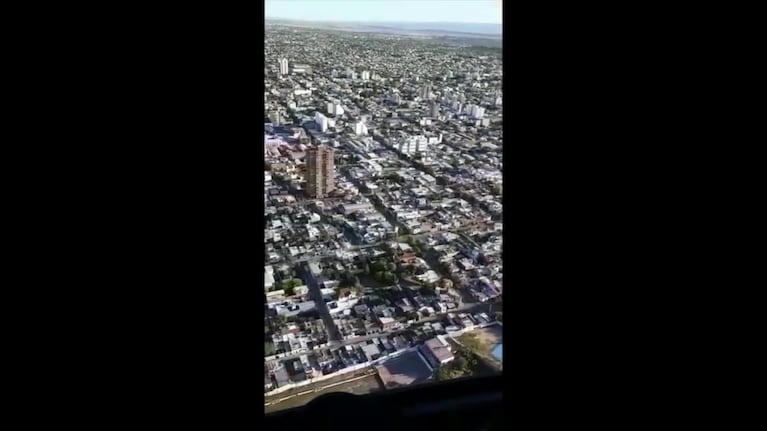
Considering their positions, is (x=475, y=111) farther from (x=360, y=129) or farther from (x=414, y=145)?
(x=360, y=129)

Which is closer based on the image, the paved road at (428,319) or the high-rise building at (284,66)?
the high-rise building at (284,66)

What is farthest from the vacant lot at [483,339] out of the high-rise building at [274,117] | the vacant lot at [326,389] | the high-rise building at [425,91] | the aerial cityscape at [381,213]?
the high-rise building at [274,117]

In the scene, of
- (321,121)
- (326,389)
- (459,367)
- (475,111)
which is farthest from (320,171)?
(459,367)

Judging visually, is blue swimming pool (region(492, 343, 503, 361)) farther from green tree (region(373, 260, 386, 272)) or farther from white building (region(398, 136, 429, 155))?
white building (region(398, 136, 429, 155))

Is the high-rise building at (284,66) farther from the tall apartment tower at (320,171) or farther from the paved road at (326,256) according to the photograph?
the paved road at (326,256)

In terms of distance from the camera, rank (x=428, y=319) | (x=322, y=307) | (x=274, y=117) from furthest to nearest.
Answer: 1. (x=428, y=319)
2. (x=322, y=307)
3. (x=274, y=117)
